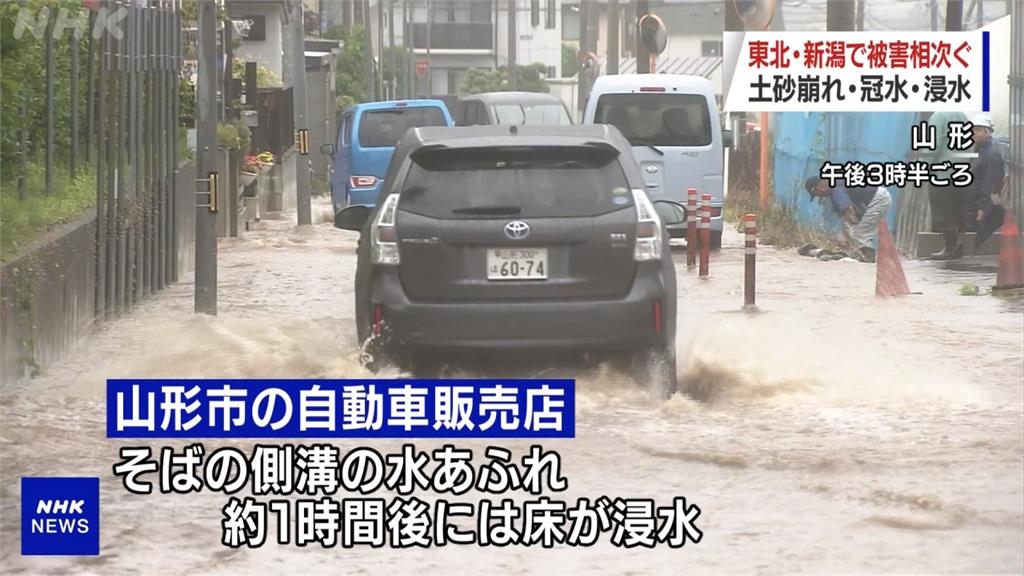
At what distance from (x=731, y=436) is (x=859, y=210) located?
44.5 feet

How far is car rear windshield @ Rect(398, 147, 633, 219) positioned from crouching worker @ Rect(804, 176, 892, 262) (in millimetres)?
12052

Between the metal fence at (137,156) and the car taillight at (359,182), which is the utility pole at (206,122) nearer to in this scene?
the metal fence at (137,156)

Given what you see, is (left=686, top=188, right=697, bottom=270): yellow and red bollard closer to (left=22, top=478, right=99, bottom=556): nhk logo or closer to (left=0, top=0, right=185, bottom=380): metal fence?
→ (left=0, top=0, right=185, bottom=380): metal fence

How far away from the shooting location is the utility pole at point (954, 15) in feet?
89.1

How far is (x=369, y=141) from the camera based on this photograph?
2903 cm

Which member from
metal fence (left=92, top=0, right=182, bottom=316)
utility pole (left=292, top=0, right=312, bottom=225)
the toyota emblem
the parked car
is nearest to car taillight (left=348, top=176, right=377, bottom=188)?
utility pole (left=292, top=0, right=312, bottom=225)

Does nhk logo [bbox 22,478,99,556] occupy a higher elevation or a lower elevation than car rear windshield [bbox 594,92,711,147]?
lower

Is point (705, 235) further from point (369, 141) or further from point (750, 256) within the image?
point (369, 141)

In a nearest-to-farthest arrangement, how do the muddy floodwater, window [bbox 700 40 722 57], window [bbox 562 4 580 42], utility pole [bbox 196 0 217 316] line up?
the muddy floodwater, utility pole [bbox 196 0 217 316], window [bbox 562 4 580 42], window [bbox 700 40 722 57]

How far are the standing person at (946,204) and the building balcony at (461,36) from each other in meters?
81.7

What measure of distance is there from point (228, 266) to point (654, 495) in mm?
14131

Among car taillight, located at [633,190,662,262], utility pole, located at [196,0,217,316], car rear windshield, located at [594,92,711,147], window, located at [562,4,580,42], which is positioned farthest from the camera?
window, located at [562,4,580,42]

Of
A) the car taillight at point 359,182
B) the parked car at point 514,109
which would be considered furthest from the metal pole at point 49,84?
the parked car at point 514,109

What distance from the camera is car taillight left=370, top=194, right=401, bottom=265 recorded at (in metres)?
10.9
